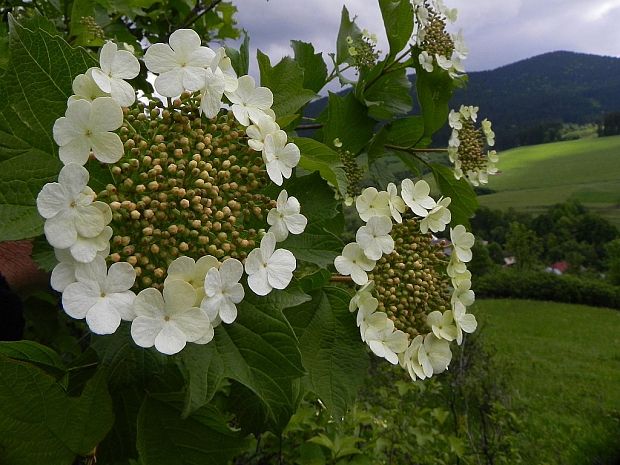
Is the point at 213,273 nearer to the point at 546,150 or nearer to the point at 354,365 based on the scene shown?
the point at 354,365

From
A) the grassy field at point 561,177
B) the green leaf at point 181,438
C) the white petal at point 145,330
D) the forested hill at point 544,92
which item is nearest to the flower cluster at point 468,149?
the green leaf at point 181,438

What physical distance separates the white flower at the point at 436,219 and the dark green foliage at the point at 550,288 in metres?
19.6

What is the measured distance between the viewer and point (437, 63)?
3.67ft

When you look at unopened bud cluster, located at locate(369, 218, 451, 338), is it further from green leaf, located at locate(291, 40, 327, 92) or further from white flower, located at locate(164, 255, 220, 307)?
green leaf, located at locate(291, 40, 327, 92)

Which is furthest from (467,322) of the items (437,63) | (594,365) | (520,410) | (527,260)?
(527,260)

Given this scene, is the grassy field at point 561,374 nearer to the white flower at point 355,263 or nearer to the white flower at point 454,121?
the white flower at point 454,121

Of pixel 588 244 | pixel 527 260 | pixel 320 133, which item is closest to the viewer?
pixel 320 133

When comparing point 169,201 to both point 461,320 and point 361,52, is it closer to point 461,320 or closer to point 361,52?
point 461,320

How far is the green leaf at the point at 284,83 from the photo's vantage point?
821 millimetres

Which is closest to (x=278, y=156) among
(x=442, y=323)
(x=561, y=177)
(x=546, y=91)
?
(x=442, y=323)

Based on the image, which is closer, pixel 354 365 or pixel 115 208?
pixel 115 208

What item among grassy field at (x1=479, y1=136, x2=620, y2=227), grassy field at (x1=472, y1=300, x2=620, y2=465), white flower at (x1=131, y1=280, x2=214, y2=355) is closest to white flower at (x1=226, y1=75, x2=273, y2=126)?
white flower at (x1=131, y1=280, x2=214, y2=355)

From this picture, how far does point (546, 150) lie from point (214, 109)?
58600 millimetres

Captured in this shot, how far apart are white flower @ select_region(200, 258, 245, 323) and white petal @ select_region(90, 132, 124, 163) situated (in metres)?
0.15
